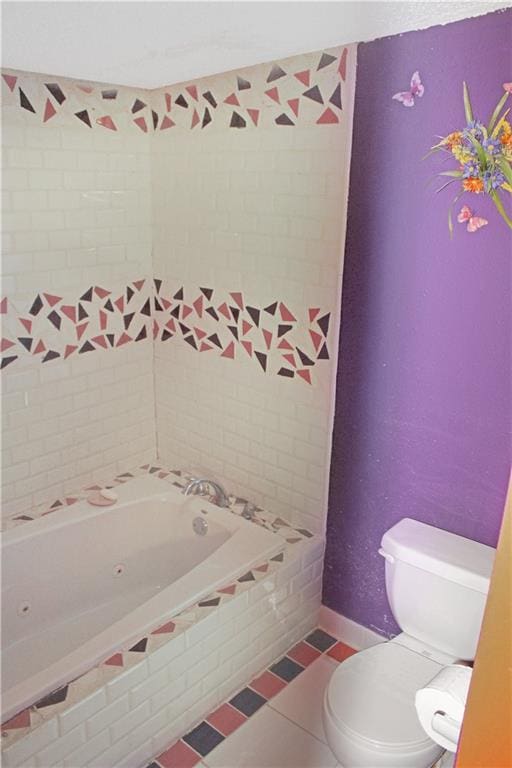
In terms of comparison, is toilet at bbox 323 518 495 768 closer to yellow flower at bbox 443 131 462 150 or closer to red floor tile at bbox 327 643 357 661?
red floor tile at bbox 327 643 357 661

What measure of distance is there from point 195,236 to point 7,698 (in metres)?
1.79

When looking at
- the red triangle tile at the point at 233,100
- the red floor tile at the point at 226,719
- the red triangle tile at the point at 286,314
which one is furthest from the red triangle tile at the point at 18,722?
the red triangle tile at the point at 233,100

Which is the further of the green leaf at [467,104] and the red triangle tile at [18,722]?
the green leaf at [467,104]

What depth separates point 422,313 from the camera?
83.4 inches

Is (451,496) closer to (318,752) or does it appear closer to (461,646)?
(461,646)

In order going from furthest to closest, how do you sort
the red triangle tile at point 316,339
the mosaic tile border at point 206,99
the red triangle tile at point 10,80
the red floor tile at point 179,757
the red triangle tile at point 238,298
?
1. the red triangle tile at point 238,298
2. the red triangle tile at point 316,339
3. the red triangle tile at point 10,80
4. the mosaic tile border at point 206,99
5. the red floor tile at point 179,757

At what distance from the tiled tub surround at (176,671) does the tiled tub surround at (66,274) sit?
0.30 m

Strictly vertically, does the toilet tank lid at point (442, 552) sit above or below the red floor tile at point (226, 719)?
above

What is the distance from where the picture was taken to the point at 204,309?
2.81 m

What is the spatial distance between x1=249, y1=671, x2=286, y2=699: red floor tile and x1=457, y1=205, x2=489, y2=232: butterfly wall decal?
170cm

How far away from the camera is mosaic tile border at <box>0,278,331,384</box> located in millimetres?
2504

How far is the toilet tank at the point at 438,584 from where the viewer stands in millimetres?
1962

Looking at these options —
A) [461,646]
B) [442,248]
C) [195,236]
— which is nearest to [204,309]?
[195,236]

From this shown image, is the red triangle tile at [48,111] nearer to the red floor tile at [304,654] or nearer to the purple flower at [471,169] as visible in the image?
the purple flower at [471,169]
